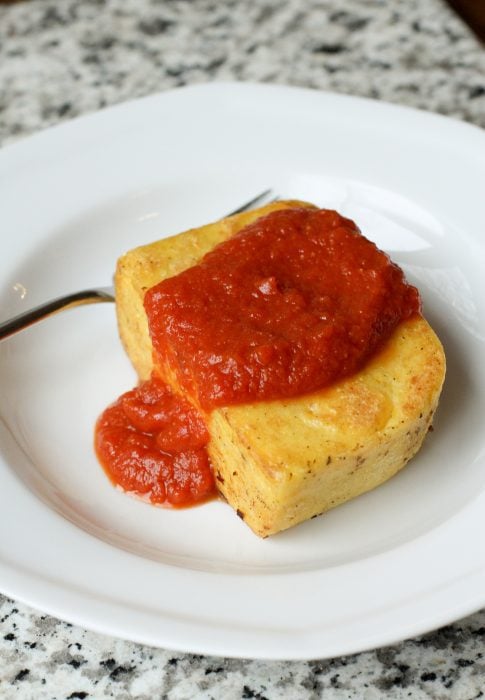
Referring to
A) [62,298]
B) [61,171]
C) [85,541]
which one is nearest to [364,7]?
[61,171]

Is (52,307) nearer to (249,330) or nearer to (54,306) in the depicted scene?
(54,306)

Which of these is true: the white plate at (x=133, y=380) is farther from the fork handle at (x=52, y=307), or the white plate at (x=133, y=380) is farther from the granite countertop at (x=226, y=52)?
the granite countertop at (x=226, y=52)

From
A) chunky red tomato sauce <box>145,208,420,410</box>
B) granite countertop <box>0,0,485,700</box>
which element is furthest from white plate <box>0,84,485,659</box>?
granite countertop <box>0,0,485,700</box>

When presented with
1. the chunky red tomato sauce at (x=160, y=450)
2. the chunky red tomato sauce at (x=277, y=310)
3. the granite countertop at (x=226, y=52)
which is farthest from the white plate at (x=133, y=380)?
the granite countertop at (x=226, y=52)

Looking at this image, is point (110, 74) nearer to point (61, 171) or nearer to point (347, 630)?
point (61, 171)

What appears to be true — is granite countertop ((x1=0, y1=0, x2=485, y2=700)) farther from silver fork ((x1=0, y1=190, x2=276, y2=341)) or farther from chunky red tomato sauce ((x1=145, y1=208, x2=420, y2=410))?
chunky red tomato sauce ((x1=145, y1=208, x2=420, y2=410))
